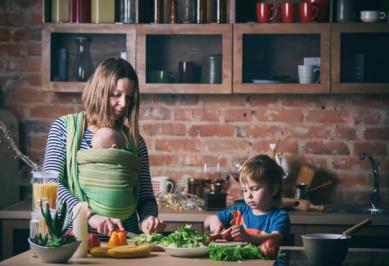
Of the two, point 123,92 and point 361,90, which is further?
point 361,90

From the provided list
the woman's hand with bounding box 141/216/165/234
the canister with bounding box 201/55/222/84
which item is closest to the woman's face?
the woman's hand with bounding box 141/216/165/234

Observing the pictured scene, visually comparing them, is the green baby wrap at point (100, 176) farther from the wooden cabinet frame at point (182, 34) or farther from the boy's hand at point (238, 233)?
the wooden cabinet frame at point (182, 34)

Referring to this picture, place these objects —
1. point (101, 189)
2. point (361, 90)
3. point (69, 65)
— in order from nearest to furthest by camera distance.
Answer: point (101, 189)
point (361, 90)
point (69, 65)

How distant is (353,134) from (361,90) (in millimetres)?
397

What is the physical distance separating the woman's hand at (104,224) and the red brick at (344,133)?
2109 millimetres

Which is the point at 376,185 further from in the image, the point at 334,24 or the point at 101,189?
the point at 101,189

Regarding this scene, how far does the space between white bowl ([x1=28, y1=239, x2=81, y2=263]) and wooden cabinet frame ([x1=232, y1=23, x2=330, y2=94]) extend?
2.12 metres

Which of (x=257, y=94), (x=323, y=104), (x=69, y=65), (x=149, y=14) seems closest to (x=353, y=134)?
(x=323, y=104)

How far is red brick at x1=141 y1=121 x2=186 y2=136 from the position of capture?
4.79 metres

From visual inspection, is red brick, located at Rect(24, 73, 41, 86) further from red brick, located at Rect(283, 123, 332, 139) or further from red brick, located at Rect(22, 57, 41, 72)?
red brick, located at Rect(283, 123, 332, 139)

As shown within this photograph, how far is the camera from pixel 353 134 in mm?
4707

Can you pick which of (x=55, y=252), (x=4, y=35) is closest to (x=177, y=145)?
(x=4, y=35)

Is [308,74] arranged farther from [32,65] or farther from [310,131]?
[32,65]

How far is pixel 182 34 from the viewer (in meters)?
4.50
